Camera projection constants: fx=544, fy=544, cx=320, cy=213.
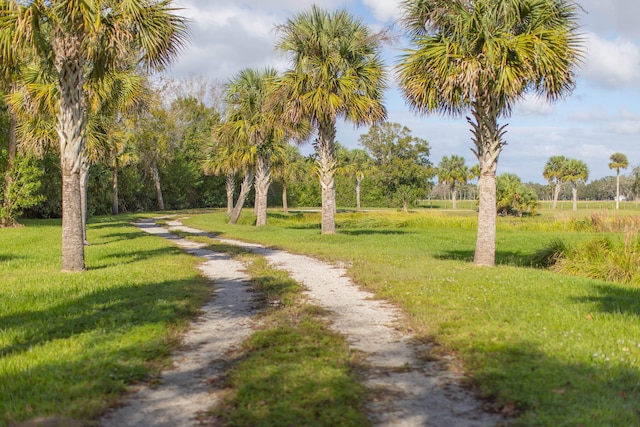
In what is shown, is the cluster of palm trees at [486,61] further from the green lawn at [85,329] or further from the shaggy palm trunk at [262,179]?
the shaggy palm trunk at [262,179]

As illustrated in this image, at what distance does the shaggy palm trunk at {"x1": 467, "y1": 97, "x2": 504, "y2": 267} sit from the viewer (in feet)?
44.4

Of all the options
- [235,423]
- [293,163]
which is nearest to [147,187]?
[293,163]

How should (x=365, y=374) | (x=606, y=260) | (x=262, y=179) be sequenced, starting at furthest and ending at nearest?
(x=262, y=179) < (x=606, y=260) < (x=365, y=374)

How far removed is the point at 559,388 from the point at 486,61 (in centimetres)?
942

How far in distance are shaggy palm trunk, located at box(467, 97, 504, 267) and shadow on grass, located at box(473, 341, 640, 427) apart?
318 inches

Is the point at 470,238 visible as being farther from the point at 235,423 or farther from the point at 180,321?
the point at 235,423

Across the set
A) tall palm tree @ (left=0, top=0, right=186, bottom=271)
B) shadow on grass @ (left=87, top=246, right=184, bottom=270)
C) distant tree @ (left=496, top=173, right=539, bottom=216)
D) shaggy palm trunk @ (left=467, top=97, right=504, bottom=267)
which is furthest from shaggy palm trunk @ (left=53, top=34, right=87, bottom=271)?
distant tree @ (left=496, top=173, right=539, bottom=216)

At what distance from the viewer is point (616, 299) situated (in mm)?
8867

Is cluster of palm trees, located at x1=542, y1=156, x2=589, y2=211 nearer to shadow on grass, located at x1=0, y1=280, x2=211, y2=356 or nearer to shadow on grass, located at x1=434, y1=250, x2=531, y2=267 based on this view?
shadow on grass, located at x1=434, y1=250, x2=531, y2=267

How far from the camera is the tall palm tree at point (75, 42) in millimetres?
11391

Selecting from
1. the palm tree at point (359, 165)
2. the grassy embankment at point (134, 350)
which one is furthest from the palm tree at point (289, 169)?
the grassy embankment at point (134, 350)

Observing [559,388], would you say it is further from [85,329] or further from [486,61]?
[486,61]

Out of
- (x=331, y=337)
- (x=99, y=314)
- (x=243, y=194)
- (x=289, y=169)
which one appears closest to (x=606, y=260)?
(x=331, y=337)

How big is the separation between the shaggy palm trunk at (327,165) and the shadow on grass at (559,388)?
685 inches
